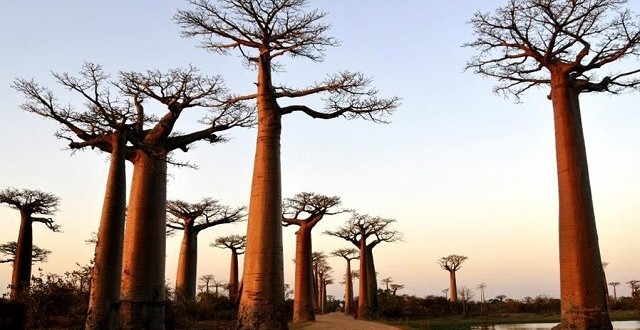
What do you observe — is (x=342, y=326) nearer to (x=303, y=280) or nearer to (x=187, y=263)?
(x=303, y=280)

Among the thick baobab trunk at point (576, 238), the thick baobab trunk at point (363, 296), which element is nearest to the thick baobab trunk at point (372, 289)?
Result: the thick baobab trunk at point (363, 296)

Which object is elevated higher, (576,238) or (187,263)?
(187,263)

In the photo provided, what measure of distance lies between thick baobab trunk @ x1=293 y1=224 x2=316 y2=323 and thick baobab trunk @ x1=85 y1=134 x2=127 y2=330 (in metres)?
12.0

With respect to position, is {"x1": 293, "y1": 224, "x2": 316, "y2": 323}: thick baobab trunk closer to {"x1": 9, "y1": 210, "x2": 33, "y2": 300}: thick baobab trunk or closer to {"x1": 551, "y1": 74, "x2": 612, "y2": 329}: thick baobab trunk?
{"x1": 9, "y1": 210, "x2": 33, "y2": 300}: thick baobab trunk

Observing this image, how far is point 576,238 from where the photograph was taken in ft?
36.4

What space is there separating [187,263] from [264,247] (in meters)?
15.9

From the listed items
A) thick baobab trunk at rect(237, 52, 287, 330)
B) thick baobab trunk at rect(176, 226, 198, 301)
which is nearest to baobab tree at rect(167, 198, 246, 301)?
thick baobab trunk at rect(176, 226, 198, 301)

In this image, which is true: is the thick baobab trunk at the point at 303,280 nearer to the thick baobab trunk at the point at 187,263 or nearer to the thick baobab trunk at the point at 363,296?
the thick baobab trunk at the point at 187,263

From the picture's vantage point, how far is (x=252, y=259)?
10.6 m

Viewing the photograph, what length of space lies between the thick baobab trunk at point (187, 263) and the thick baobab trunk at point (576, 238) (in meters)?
17.8

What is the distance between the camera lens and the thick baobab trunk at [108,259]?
36.4 ft

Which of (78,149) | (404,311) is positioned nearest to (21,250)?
(78,149)

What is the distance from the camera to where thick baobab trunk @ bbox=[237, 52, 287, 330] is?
33.9 feet

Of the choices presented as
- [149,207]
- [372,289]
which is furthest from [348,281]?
[149,207]
